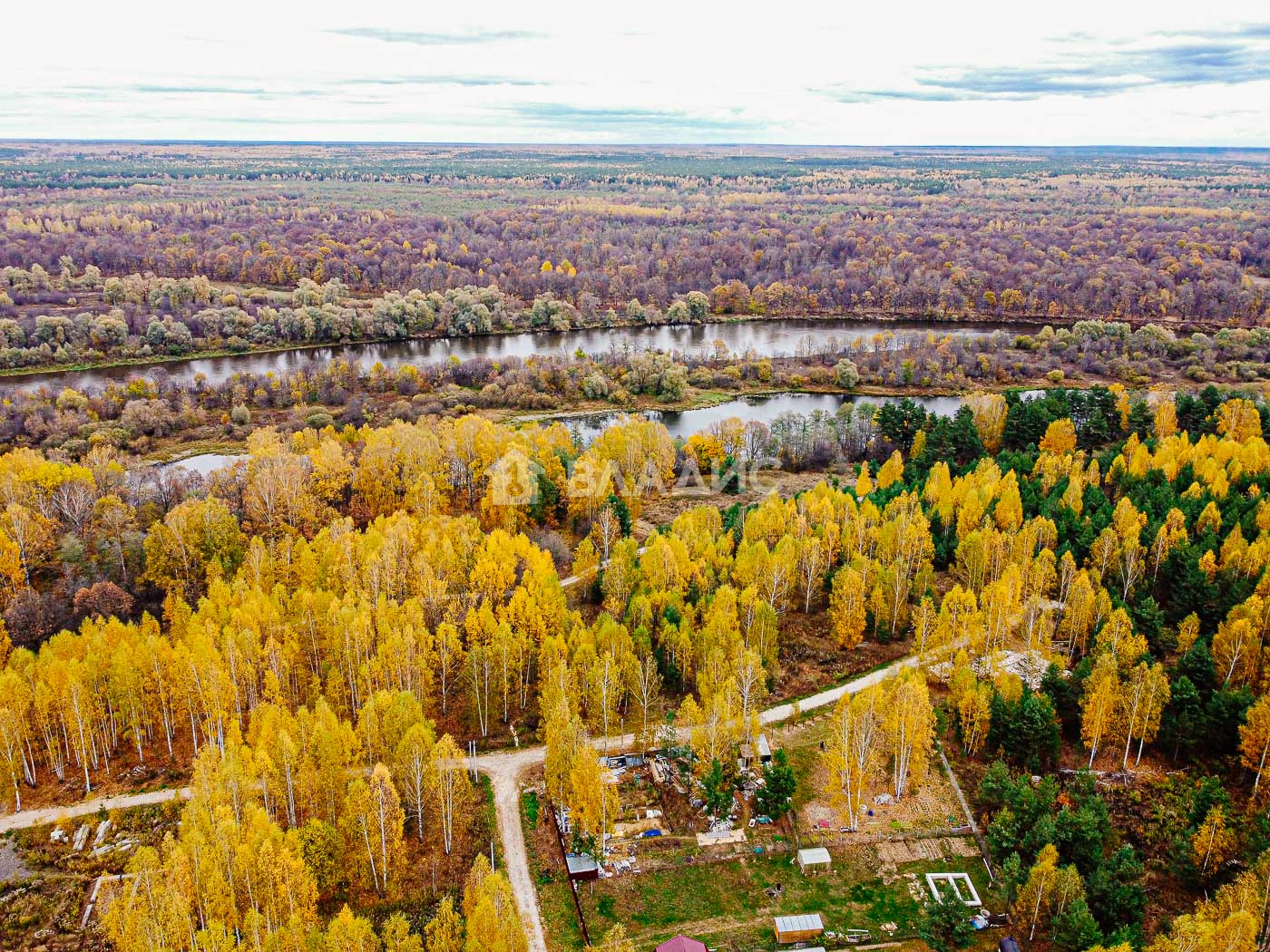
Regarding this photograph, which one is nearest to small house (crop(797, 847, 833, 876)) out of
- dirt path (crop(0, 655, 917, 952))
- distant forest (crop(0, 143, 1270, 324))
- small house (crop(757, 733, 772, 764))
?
small house (crop(757, 733, 772, 764))

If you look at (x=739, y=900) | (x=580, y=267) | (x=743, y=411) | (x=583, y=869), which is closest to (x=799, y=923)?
(x=739, y=900)

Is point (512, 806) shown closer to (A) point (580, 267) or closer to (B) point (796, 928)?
(B) point (796, 928)

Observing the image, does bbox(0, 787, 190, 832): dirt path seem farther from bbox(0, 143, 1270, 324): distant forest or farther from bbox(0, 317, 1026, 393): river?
bbox(0, 143, 1270, 324): distant forest

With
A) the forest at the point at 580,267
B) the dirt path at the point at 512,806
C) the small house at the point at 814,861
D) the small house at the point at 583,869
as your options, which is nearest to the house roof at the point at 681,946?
the dirt path at the point at 512,806

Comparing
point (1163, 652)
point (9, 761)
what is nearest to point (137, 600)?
point (9, 761)

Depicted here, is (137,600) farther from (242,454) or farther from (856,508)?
(856,508)

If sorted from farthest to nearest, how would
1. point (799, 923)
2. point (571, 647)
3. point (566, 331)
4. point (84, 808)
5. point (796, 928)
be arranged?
1. point (566, 331)
2. point (571, 647)
3. point (84, 808)
4. point (799, 923)
5. point (796, 928)

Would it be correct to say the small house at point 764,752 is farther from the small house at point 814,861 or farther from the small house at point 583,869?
the small house at point 583,869
